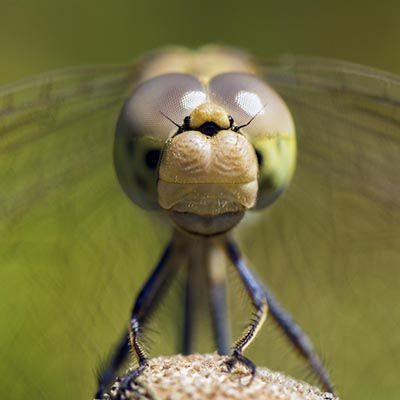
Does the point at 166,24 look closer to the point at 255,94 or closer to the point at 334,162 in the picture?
the point at 334,162

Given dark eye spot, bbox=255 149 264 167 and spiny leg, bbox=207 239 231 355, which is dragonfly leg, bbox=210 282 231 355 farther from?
dark eye spot, bbox=255 149 264 167

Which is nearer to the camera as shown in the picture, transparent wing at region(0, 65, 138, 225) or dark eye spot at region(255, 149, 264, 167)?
dark eye spot at region(255, 149, 264, 167)

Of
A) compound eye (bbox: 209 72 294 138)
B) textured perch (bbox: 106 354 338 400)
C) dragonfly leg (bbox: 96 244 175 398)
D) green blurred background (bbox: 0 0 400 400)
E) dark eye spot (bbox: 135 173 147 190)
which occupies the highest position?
compound eye (bbox: 209 72 294 138)

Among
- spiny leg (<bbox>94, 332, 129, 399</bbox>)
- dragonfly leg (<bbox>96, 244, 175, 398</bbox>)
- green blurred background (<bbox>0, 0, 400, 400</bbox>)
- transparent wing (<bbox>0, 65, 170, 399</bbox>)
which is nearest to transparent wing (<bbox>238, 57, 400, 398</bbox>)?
green blurred background (<bbox>0, 0, 400, 400</bbox>)

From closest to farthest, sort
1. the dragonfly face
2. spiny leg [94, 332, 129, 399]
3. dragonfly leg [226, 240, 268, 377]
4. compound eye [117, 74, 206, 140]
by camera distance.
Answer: dragonfly leg [226, 240, 268, 377] → the dragonfly face → compound eye [117, 74, 206, 140] → spiny leg [94, 332, 129, 399]

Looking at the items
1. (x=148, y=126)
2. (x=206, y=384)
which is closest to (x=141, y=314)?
(x=148, y=126)

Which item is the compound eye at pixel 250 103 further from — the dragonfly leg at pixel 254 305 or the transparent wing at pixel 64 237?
the transparent wing at pixel 64 237

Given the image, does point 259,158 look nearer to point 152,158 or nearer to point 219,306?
point 152,158
